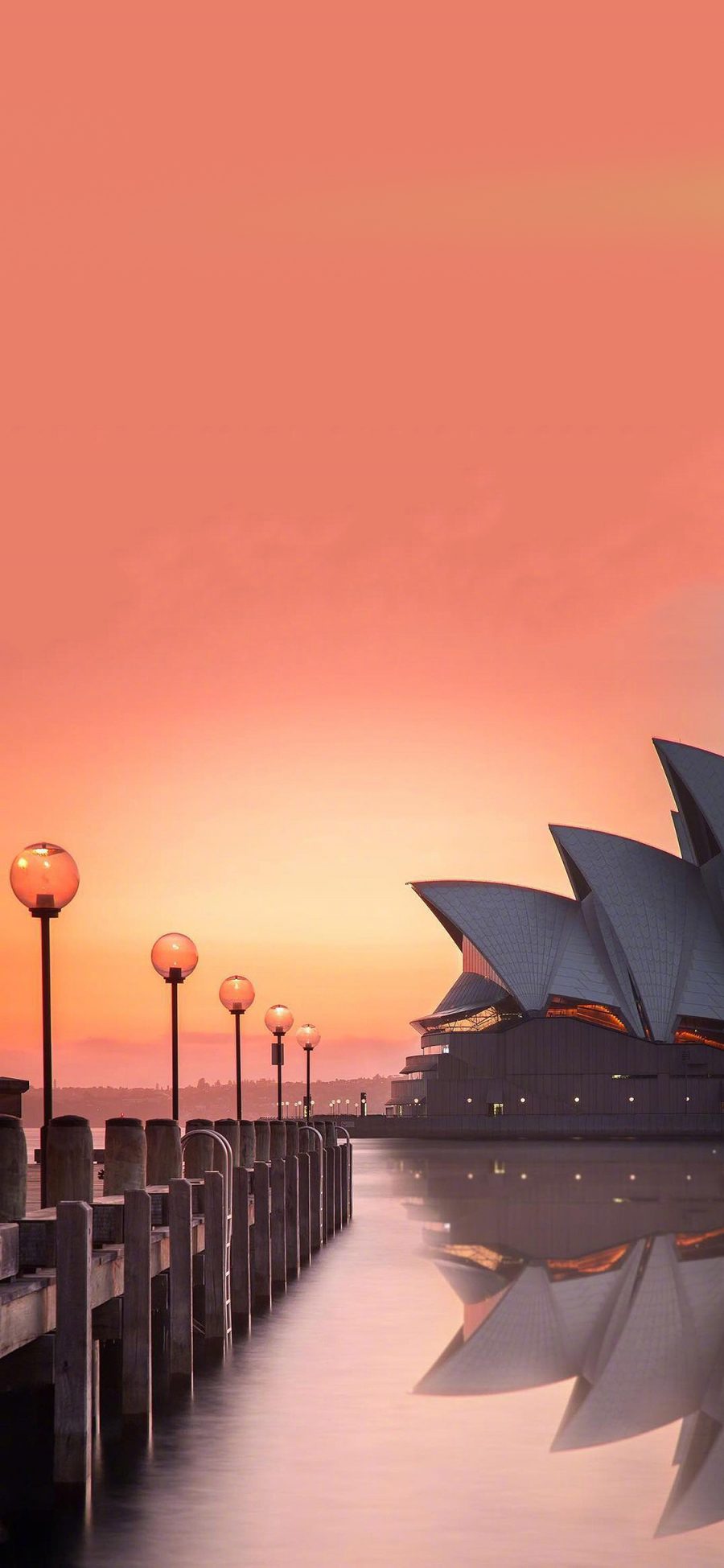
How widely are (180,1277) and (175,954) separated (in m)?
11.9

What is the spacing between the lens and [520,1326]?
13000 millimetres

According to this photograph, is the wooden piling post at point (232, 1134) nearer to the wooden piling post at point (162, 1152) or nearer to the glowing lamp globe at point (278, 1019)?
the wooden piling post at point (162, 1152)

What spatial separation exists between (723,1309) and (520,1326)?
1.93 m

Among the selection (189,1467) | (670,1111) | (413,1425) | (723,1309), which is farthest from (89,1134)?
(670,1111)

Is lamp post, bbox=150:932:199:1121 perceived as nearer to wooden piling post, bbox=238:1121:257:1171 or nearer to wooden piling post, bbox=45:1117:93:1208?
wooden piling post, bbox=238:1121:257:1171

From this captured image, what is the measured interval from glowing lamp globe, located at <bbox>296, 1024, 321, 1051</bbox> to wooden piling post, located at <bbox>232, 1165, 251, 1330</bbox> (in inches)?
1870

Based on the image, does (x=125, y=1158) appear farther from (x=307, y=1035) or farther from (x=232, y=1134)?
(x=307, y=1035)

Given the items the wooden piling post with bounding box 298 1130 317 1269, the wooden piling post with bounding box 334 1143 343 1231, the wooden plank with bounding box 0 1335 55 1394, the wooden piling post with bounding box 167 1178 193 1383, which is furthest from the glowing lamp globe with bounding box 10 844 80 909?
the wooden piling post with bounding box 334 1143 343 1231

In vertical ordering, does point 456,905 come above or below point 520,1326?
above

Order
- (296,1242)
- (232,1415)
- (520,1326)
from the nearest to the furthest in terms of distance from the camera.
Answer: (232,1415) < (520,1326) < (296,1242)

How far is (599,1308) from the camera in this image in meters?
14.1

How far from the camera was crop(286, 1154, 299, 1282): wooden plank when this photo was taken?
1772 centimetres

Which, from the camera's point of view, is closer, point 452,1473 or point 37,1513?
point 37,1513

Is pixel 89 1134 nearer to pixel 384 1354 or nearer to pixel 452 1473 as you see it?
pixel 452 1473
